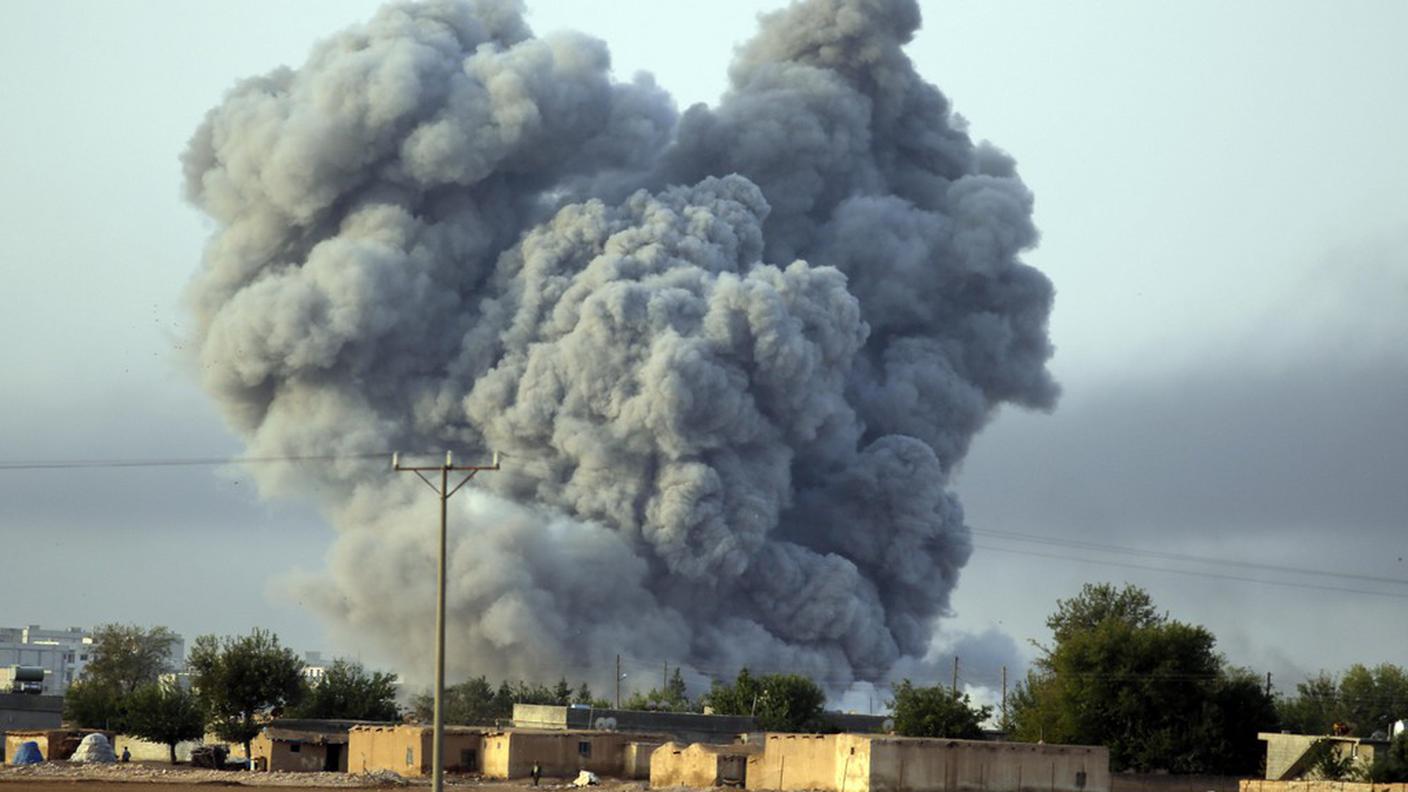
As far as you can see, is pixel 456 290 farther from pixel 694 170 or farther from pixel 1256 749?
pixel 1256 749

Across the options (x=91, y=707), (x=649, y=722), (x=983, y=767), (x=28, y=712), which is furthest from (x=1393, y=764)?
(x=91, y=707)

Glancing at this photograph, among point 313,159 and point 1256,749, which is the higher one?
point 313,159

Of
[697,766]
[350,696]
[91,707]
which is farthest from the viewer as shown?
[91,707]

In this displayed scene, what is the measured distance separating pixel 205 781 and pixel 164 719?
21.4 m

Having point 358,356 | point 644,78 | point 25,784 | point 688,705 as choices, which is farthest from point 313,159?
point 25,784

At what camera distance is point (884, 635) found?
98.4m

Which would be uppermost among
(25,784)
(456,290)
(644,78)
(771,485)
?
(644,78)

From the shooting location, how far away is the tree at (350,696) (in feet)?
275

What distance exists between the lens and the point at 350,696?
278 feet

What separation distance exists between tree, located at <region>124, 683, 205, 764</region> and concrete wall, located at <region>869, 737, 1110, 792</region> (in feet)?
101

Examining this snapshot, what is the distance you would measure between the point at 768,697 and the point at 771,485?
13.0 meters

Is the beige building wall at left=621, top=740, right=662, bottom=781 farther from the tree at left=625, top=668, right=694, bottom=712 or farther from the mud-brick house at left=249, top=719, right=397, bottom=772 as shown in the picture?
the tree at left=625, top=668, right=694, bottom=712

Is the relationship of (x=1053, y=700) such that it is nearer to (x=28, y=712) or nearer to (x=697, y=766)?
(x=697, y=766)

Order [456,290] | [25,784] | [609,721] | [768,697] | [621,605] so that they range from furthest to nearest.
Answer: [456,290]
[621,605]
[768,697]
[609,721]
[25,784]
